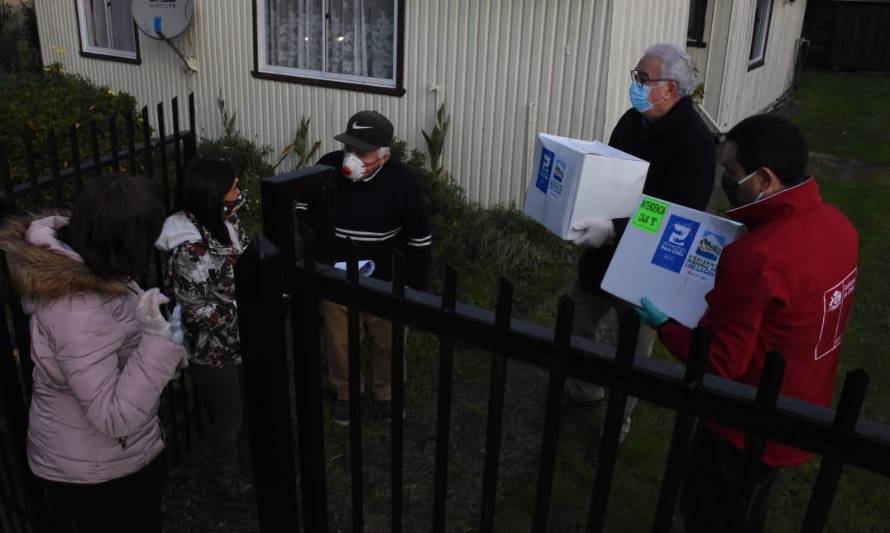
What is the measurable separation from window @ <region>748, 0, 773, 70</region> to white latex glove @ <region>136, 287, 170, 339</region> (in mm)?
11118

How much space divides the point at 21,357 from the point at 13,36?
1277 cm

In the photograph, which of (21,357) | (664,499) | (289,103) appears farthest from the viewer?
(289,103)

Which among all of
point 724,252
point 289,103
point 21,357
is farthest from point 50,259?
point 289,103

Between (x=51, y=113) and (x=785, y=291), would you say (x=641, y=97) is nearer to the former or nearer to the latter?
(x=785, y=291)

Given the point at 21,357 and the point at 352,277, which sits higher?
the point at 352,277

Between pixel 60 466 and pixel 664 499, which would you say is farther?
pixel 60 466

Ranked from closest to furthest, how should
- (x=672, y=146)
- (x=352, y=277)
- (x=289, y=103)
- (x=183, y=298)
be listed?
(x=352, y=277) → (x=183, y=298) → (x=672, y=146) → (x=289, y=103)

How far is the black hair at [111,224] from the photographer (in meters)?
2.04

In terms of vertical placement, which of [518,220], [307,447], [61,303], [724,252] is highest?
[724,252]

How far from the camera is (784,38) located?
1358 cm

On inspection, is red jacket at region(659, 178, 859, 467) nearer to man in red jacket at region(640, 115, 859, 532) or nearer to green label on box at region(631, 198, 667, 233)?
man in red jacket at region(640, 115, 859, 532)

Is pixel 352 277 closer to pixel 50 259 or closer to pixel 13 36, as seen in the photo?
pixel 50 259

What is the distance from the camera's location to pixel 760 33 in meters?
11.8

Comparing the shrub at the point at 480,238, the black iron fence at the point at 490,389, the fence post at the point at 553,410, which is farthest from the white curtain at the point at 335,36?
the fence post at the point at 553,410
